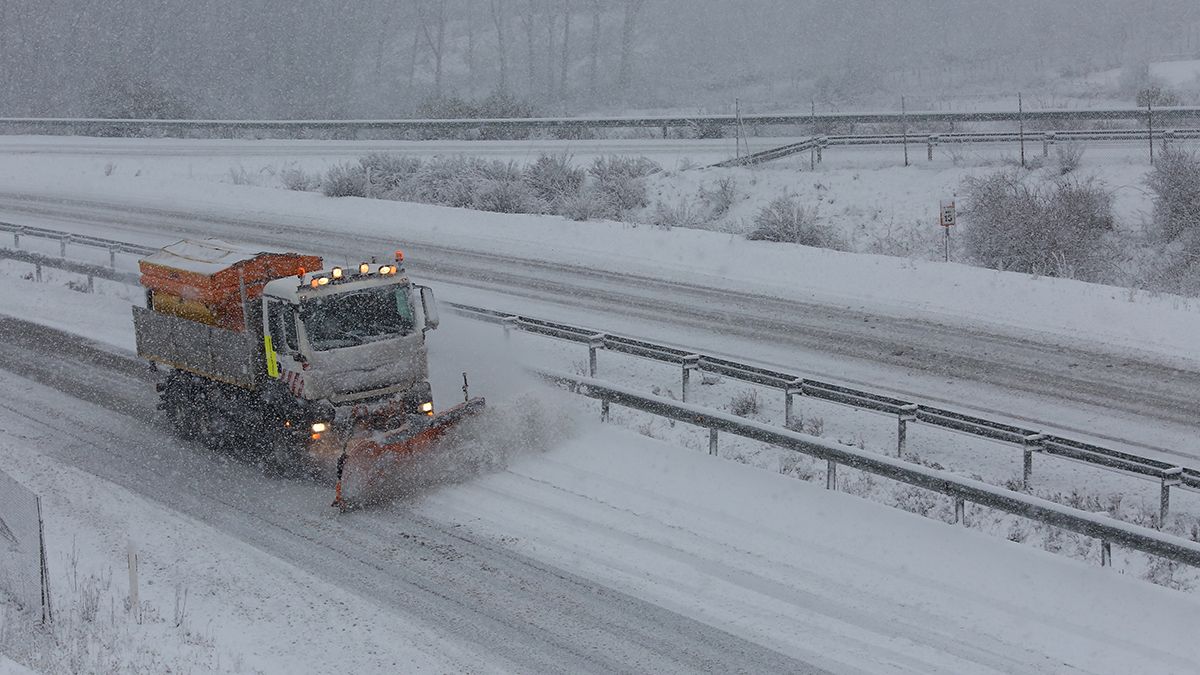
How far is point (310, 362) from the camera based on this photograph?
43.7 ft

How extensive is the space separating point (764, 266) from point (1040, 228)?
19.9ft

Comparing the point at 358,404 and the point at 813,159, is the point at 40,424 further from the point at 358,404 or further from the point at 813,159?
the point at 813,159

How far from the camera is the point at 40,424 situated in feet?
53.8

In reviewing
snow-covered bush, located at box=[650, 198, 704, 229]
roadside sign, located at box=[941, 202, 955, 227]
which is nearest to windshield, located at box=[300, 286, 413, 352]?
roadside sign, located at box=[941, 202, 955, 227]

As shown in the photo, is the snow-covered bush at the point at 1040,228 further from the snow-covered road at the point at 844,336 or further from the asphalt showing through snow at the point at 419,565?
the asphalt showing through snow at the point at 419,565

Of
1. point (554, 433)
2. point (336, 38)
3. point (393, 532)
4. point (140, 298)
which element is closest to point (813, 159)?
point (140, 298)

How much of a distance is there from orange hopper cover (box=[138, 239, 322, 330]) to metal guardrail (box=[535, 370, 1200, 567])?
385 centimetres

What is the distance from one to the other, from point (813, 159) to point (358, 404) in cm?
2137

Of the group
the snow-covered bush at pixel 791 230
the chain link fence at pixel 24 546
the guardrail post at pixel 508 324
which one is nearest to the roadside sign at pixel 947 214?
the snow-covered bush at pixel 791 230

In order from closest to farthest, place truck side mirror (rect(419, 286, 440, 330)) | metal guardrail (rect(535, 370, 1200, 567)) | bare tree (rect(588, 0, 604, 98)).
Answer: metal guardrail (rect(535, 370, 1200, 567)) → truck side mirror (rect(419, 286, 440, 330)) → bare tree (rect(588, 0, 604, 98))

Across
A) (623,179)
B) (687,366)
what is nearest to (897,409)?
(687,366)

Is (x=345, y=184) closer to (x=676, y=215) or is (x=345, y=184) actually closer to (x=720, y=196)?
(x=676, y=215)

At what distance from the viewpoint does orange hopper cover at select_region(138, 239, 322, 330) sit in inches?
588

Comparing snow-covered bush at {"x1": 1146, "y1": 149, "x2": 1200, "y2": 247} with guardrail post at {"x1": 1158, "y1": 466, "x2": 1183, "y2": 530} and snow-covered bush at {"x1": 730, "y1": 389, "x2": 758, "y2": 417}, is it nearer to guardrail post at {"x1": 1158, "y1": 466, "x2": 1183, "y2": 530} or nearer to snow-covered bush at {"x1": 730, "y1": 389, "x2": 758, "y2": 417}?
snow-covered bush at {"x1": 730, "y1": 389, "x2": 758, "y2": 417}
